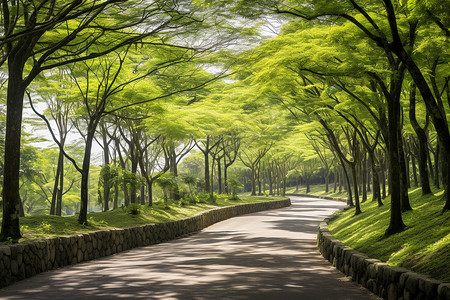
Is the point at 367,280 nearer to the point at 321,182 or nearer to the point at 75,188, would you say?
the point at 75,188

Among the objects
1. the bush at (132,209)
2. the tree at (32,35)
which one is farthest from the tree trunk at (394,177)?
the bush at (132,209)

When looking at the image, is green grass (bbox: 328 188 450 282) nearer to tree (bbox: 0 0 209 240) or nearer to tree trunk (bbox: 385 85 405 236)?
tree trunk (bbox: 385 85 405 236)

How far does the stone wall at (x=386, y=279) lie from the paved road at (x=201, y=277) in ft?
0.75

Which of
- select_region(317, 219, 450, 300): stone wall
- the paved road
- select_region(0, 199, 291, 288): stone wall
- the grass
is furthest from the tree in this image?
select_region(317, 219, 450, 300): stone wall

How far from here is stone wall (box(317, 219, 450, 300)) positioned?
5.65m

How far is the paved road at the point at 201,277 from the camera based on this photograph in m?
8.02

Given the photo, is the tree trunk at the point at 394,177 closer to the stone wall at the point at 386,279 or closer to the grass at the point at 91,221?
the stone wall at the point at 386,279

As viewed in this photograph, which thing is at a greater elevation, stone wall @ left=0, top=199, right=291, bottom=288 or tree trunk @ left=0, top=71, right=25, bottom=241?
tree trunk @ left=0, top=71, right=25, bottom=241

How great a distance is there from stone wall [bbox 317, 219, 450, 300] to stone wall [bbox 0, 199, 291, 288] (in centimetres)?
698

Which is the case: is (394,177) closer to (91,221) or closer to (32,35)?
(32,35)

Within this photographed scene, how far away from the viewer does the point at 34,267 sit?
430 inches

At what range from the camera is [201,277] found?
9750mm

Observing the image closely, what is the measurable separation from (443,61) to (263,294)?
1148 cm

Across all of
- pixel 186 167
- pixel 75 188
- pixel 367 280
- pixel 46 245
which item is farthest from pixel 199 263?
pixel 186 167
